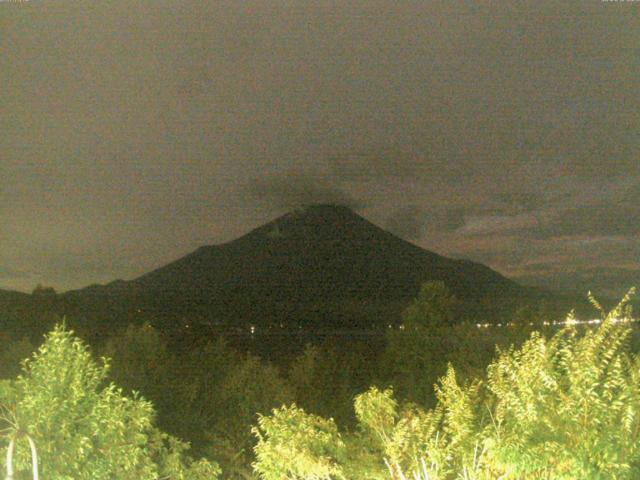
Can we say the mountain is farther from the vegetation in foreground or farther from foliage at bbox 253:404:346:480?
foliage at bbox 253:404:346:480

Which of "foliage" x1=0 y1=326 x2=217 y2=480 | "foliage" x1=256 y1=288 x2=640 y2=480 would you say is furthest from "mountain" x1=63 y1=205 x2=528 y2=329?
"foliage" x1=256 y1=288 x2=640 y2=480

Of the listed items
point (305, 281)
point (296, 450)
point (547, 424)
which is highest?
point (305, 281)

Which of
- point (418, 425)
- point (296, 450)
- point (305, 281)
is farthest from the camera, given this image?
point (305, 281)

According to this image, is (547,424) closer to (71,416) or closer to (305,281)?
(71,416)

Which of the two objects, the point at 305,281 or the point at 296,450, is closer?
the point at 296,450

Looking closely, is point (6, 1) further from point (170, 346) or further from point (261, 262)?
point (261, 262)

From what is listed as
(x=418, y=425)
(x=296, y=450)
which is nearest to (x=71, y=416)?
(x=296, y=450)

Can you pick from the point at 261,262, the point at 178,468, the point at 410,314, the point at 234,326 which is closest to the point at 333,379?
the point at 410,314

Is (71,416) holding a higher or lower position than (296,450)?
higher
